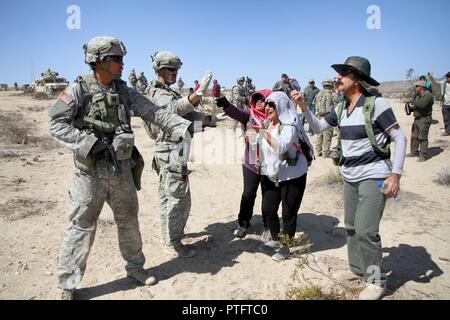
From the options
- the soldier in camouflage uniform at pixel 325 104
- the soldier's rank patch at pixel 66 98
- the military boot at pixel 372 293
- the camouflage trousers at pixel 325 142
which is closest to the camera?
the soldier's rank patch at pixel 66 98

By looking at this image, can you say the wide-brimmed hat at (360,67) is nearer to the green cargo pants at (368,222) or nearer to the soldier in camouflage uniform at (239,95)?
the green cargo pants at (368,222)

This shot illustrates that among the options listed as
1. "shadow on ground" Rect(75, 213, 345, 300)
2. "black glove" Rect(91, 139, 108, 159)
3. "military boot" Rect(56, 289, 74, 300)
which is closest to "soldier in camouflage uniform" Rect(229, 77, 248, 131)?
"shadow on ground" Rect(75, 213, 345, 300)

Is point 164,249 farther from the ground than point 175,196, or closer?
closer

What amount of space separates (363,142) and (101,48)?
2440 millimetres

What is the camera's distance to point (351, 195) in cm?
320

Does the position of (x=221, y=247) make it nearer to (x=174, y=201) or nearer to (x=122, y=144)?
(x=174, y=201)

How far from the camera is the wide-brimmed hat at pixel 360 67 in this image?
2.95 meters

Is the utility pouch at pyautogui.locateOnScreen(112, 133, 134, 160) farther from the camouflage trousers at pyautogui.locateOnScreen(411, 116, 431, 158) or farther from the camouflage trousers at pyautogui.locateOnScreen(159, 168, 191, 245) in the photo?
the camouflage trousers at pyautogui.locateOnScreen(411, 116, 431, 158)

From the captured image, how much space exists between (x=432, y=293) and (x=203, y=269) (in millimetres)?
2350

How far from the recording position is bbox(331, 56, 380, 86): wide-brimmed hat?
2947 mm

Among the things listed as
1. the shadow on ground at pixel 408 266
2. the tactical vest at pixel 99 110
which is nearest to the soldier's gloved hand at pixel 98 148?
the tactical vest at pixel 99 110

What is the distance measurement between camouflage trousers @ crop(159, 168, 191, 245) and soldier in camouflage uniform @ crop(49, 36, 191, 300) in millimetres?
625
